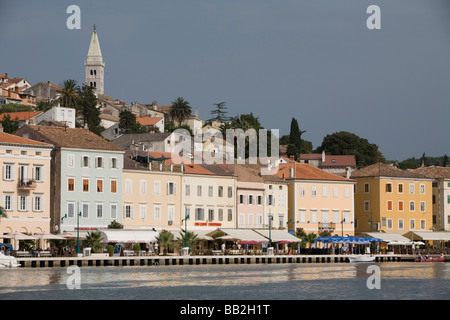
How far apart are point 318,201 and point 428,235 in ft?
47.9

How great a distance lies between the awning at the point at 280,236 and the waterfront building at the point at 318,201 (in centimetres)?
716

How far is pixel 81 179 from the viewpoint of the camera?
9444cm

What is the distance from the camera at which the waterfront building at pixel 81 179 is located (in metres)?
93.0

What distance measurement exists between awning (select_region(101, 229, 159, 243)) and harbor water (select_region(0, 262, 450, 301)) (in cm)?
633

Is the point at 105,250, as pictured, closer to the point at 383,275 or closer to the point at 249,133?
the point at 383,275

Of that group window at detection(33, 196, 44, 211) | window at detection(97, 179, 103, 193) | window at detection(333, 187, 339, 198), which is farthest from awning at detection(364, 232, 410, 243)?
A: window at detection(33, 196, 44, 211)

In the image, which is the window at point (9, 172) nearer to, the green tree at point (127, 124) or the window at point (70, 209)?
the window at point (70, 209)

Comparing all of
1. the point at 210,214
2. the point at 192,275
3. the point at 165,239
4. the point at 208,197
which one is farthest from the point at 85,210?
the point at 192,275

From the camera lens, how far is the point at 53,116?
131m

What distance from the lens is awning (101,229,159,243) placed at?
88.6m

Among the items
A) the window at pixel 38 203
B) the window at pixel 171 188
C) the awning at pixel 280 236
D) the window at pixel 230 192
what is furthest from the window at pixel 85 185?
the awning at pixel 280 236
